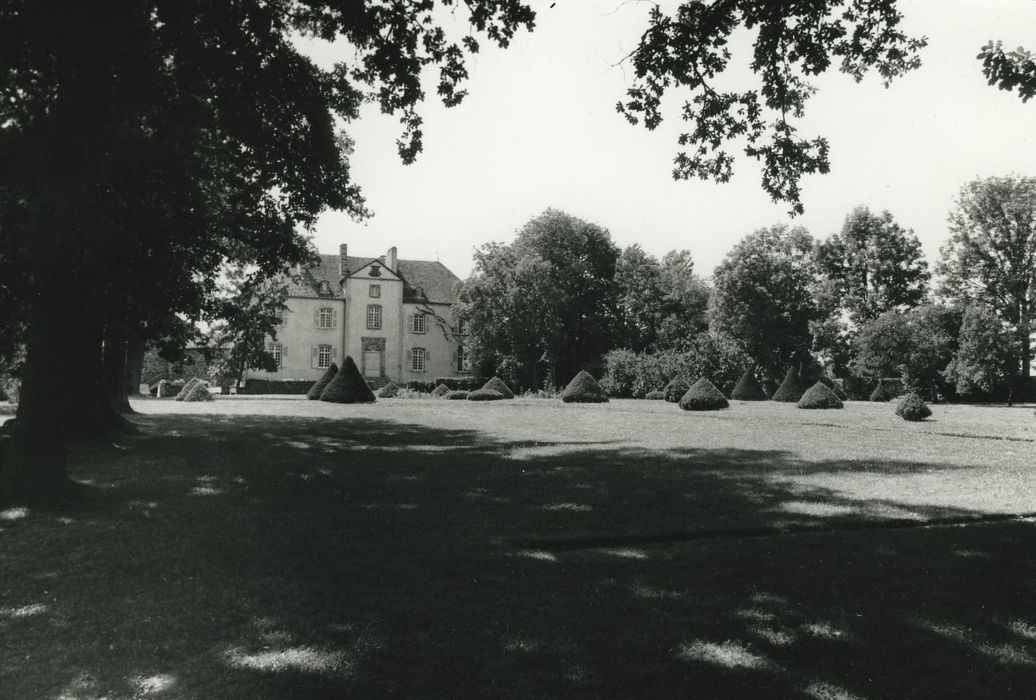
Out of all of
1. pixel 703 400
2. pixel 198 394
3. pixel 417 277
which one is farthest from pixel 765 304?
pixel 198 394

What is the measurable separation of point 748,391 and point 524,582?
38581mm

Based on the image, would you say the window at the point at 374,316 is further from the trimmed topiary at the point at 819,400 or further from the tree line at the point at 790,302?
the trimmed topiary at the point at 819,400

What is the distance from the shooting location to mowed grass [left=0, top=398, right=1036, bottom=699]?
4074mm

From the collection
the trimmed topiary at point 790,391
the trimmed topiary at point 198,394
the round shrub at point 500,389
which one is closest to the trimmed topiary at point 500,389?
the round shrub at point 500,389

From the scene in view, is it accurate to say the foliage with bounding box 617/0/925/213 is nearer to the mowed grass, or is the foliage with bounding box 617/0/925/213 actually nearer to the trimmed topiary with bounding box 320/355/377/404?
the mowed grass

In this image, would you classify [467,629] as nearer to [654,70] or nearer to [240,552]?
[240,552]

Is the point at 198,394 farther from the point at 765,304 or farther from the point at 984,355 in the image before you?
the point at 984,355

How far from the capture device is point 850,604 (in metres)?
5.27

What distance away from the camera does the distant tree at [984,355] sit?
41.8m

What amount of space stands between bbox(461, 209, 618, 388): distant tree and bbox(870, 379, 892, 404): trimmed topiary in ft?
65.1

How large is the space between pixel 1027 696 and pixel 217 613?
4.98 metres

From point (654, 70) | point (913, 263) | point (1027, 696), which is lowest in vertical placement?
point (1027, 696)

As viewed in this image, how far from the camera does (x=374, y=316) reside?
6369 centimetres

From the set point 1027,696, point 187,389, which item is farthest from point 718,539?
point 187,389
